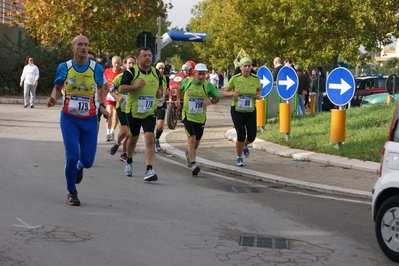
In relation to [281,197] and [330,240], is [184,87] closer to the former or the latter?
[281,197]

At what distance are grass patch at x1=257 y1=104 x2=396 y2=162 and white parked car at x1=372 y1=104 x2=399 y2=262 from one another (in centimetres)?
700

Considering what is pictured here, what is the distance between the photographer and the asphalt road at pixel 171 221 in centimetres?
747

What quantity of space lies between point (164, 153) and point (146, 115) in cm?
442

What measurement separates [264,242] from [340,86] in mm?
8224

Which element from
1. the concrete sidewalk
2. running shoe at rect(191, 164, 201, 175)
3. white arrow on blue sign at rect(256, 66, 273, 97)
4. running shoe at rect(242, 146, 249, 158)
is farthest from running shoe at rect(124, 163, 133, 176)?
white arrow on blue sign at rect(256, 66, 273, 97)

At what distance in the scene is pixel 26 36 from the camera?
39.7 m

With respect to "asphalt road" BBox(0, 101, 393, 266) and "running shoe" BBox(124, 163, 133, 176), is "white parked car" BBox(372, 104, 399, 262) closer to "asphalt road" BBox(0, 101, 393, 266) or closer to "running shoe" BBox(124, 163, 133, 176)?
"asphalt road" BBox(0, 101, 393, 266)

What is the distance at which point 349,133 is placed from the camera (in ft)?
56.6

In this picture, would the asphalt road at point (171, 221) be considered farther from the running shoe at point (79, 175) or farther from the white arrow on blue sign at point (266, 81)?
the white arrow on blue sign at point (266, 81)

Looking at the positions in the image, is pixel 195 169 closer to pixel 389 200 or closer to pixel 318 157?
pixel 318 157

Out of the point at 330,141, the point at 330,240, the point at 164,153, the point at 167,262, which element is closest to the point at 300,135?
the point at 330,141

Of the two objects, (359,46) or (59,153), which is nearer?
(59,153)

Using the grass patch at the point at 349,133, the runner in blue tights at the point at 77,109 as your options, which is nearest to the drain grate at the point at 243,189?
Answer: the runner in blue tights at the point at 77,109

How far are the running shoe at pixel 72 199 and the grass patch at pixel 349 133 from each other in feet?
21.8
